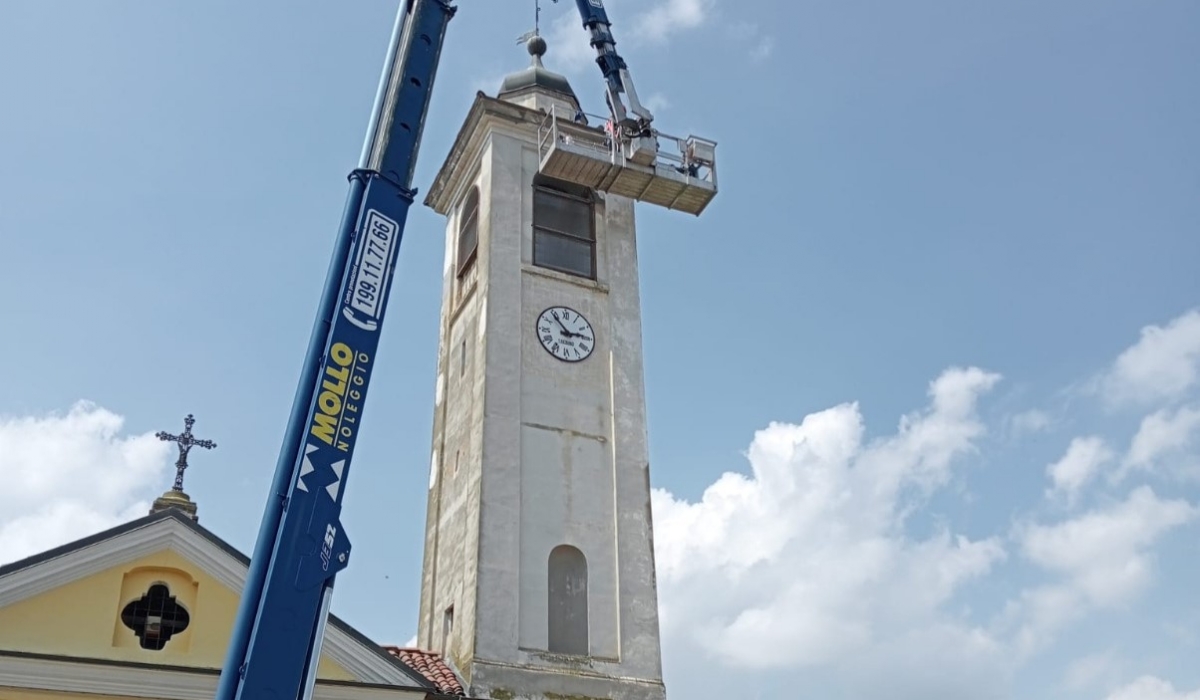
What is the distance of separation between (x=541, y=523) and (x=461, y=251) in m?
7.12

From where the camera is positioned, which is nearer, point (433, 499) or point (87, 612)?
point (87, 612)

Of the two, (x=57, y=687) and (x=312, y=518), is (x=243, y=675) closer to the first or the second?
(x=312, y=518)

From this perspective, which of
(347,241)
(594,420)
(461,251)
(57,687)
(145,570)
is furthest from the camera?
(461,251)

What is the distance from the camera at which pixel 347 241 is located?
42.0ft

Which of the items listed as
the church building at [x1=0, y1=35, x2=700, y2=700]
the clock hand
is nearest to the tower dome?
the church building at [x1=0, y1=35, x2=700, y2=700]

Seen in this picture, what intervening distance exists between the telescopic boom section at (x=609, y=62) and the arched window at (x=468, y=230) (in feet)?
11.0

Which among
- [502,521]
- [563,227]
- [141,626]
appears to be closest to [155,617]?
[141,626]

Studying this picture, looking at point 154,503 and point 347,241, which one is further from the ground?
point 154,503

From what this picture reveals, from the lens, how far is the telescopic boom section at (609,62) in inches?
919

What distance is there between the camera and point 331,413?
1181 cm

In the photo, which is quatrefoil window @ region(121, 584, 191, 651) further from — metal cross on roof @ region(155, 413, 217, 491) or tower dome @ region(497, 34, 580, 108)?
tower dome @ region(497, 34, 580, 108)

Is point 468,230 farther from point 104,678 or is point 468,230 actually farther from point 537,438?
point 104,678

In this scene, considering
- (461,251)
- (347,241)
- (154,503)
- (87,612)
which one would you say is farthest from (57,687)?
(461,251)

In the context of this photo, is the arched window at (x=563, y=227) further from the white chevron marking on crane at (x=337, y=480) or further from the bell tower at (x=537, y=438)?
the white chevron marking on crane at (x=337, y=480)
